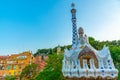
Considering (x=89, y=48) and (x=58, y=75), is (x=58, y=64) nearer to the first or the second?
(x=58, y=75)

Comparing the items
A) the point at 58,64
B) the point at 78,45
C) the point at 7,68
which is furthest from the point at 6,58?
the point at 78,45

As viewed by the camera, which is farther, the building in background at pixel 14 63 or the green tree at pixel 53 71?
the building in background at pixel 14 63

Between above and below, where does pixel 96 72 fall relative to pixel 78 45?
below

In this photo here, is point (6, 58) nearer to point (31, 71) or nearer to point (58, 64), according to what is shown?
point (31, 71)

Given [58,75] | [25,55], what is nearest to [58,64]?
[58,75]

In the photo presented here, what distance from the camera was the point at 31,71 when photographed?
87.6 feet

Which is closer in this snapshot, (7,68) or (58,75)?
(58,75)

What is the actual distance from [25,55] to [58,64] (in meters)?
40.5

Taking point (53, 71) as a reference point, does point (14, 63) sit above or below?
above

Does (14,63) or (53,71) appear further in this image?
(14,63)

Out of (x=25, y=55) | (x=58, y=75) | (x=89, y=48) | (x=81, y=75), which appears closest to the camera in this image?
(x=81, y=75)

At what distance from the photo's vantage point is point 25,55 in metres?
58.0

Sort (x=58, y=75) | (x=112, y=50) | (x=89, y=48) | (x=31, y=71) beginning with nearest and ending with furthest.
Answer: (x=89, y=48) → (x=58, y=75) → (x=112, y=50) → (x=31, y=71)

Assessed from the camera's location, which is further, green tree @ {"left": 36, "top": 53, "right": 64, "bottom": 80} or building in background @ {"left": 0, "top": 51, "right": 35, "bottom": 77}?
building in background @ {"left": 0, "top": 51, "right": 35, "bottom": 77}
